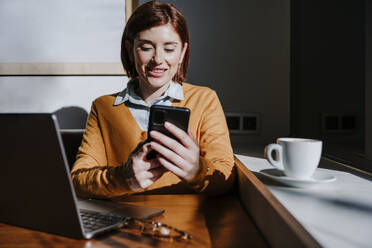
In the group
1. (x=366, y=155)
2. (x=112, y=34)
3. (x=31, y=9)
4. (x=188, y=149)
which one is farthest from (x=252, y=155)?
(x=31, y=9)

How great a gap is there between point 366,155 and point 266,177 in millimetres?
360

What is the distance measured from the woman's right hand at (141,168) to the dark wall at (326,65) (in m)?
0.79

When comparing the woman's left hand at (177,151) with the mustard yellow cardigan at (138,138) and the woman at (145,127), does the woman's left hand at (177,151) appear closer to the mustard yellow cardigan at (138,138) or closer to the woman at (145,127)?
the woman at (145,127)

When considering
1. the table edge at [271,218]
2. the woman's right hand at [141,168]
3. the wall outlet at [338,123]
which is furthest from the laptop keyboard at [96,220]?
the wall outlet at [338,123]

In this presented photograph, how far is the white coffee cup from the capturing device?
603 millimetres

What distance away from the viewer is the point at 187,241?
1.68ft

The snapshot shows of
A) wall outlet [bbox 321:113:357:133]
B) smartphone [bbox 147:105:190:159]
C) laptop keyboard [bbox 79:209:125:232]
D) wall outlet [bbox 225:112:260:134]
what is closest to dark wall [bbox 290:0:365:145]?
wall outlet [bbox 321:113:357:133]

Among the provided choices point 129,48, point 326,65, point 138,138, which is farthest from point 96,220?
point 326,65

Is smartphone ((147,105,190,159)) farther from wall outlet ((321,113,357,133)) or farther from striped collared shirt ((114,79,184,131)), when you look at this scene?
wall outlet ((321,113,357,133))

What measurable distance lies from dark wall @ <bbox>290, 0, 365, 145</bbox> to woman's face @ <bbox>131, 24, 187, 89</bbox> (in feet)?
2.13

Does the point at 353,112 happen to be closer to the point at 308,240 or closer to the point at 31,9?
the point at 308,240

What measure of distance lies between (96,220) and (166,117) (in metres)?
0.24

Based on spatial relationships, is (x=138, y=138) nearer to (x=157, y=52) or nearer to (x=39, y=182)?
(x=157, y=52)

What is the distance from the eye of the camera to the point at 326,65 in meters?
1.33
